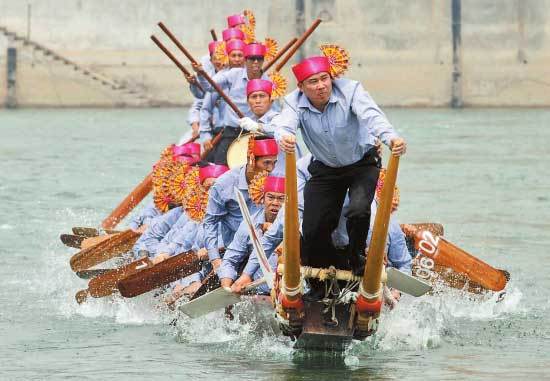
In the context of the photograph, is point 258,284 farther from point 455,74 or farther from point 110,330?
point 455,74

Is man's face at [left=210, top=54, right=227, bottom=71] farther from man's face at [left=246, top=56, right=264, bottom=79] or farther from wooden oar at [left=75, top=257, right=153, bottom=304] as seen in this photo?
wooden oar at [left=75, top=257, right=153, bottom=304]

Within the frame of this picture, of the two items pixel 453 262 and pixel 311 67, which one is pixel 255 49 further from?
pixel 311 67

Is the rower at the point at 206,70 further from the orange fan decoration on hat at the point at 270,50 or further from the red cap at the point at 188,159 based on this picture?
the red cap at the point at 188,159

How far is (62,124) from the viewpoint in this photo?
4022cm

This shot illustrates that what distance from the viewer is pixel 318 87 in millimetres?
9156

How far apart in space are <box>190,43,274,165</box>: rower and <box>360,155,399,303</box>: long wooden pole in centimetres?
505

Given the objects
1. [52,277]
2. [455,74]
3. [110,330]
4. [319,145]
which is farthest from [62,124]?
[319,145]

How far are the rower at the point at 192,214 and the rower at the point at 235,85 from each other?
190 centimetres

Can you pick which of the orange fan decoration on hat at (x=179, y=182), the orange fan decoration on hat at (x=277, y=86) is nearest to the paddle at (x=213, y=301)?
the orange fan decoration on hat at (x=179, y=182)

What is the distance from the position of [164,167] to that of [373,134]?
15.7 feet

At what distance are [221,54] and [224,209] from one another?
163 inches

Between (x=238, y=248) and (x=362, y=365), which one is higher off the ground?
(x=238, y=248)

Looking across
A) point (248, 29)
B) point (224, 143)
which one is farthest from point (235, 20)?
point (224, 143)

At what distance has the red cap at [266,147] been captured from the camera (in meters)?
10.8
